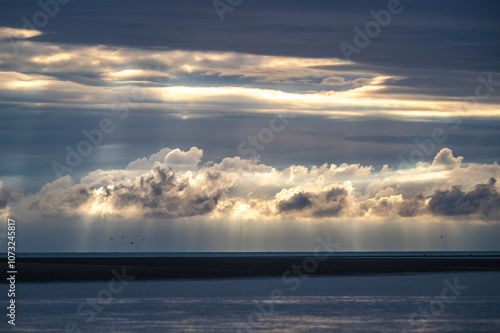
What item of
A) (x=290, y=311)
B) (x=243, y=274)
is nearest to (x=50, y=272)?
(x=243, y=274)

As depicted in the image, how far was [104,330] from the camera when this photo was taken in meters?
49.5

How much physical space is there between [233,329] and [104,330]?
9.33 meters

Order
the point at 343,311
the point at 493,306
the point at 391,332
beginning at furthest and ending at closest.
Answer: the point at 493,306, the point at 343,311, the point at 391,332

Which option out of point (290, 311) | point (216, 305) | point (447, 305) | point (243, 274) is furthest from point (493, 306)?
point (243, 274)

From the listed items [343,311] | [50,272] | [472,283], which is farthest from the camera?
[50,272]

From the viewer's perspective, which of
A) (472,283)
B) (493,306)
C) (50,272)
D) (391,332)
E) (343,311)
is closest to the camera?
(391,332)

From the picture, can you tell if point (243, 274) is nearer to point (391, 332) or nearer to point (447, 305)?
point (447, 305)

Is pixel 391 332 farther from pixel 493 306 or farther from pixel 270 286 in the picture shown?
pixel 270 286

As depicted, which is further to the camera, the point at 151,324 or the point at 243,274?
the point at 243,274

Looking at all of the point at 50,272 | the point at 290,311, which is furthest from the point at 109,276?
the point at 290,311

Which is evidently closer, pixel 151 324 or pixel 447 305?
pixel 151 324

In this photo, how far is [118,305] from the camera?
6319cm

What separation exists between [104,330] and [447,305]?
A: 34.2 metres

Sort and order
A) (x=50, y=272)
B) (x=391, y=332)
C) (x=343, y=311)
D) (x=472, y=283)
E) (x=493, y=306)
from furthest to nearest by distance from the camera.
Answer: (x=50, y=272) < (x=472, y=283) < (x=493, y=306) < (x=343, y=311) < (x=391, y=332)
